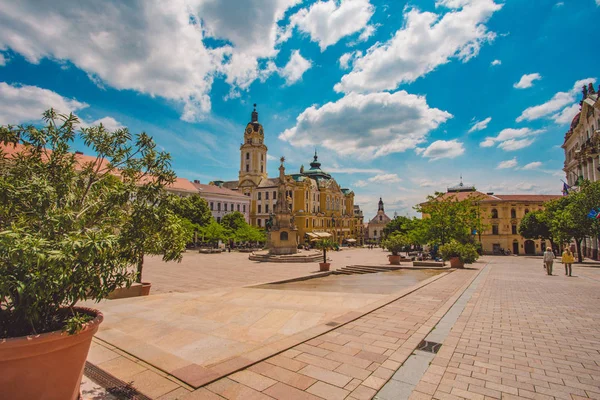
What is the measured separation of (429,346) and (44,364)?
520 cm

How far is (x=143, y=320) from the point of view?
6.60 m

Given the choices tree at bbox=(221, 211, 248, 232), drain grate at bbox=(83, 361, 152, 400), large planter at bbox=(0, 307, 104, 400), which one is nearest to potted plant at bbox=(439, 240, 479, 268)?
drain grate at bbox=(83, 361, 152, 400)

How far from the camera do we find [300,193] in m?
68.6

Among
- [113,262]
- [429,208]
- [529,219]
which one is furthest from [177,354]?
[529,219]

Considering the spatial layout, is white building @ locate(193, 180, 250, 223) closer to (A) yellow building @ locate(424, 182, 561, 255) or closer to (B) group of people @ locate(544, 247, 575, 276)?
(A) yellow building @ locate(424, 182, 561, 255)

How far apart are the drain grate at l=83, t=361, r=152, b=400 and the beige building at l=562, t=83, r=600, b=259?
40.9 metres

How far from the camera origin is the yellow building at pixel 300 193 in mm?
68625

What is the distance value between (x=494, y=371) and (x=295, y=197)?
212 feet

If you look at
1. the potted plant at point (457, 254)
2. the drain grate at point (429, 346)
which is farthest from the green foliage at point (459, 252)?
the drain grate at point (429, 346)

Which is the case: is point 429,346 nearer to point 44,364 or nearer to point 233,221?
point 44,364

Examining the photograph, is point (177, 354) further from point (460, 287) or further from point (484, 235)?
point (484, 235)

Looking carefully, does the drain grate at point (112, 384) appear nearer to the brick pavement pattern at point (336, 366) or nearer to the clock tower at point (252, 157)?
the brick pavement pattern at point (336, 366)

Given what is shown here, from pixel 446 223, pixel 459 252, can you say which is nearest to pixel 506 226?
pixel 446 223

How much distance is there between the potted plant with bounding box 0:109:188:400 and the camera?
2607 millimetres
